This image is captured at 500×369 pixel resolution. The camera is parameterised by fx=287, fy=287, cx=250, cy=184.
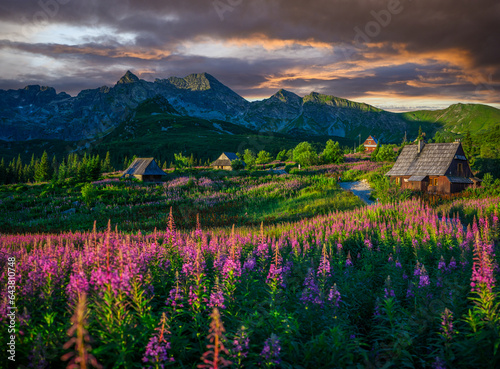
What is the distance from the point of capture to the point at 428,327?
199 inches

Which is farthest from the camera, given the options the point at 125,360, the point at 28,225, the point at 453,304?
the point at 28,225

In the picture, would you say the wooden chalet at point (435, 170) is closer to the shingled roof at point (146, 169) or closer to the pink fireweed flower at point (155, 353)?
the shingled roof at point (146, 169)

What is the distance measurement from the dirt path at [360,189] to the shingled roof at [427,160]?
3.26 m

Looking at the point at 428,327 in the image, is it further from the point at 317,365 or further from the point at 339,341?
the point at 317,365

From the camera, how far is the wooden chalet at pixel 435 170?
28.5m

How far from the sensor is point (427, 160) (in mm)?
30922

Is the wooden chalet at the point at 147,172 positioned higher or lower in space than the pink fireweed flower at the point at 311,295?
higher

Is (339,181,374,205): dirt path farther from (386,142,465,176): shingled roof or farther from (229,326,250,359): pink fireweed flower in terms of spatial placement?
(229,326,250,359): pink fireweed flower

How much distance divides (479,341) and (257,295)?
3.52 meters

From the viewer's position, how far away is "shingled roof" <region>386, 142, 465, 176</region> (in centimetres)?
2895

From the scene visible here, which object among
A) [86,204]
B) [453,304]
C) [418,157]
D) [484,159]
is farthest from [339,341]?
[484,159]

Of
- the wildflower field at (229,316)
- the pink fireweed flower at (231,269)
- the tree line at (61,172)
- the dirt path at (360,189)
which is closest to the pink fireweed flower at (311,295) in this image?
the wildflower field at (229,316)

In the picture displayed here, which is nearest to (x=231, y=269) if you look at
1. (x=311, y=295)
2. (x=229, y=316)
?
(x=229, y=316)

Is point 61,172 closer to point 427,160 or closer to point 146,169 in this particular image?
point 146,169
